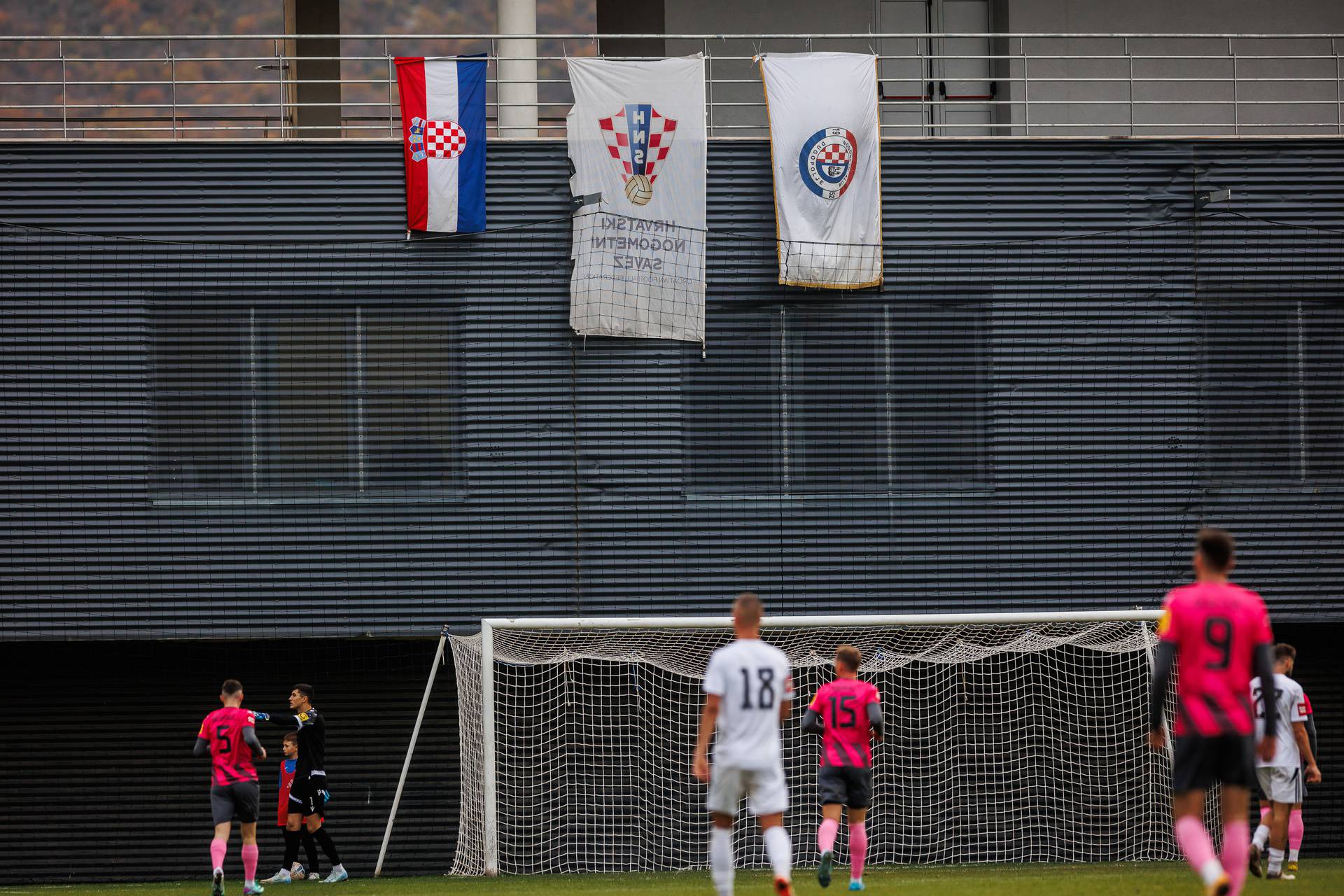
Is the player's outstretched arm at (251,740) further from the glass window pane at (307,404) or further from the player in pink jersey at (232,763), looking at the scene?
the glass window pane at (307,404)

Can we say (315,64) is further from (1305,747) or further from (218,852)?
(1305,747)

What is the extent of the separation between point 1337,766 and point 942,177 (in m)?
9.04

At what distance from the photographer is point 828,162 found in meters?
16.7

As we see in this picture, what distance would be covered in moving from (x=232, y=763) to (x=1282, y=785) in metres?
9.87

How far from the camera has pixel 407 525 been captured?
54.0 feet

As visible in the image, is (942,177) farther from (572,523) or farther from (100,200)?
(100,200)

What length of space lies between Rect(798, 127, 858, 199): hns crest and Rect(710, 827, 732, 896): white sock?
9.76 m

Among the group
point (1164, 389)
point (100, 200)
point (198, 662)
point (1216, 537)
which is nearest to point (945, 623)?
point (1164, 389)

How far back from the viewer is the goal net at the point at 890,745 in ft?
52.3

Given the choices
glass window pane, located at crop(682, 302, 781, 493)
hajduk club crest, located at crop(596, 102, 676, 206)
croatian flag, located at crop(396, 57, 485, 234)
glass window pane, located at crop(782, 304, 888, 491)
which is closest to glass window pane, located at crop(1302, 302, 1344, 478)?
glass window pane, located at crop(782, 304, 888, 491)

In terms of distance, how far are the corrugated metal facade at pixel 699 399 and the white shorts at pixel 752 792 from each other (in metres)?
7.39

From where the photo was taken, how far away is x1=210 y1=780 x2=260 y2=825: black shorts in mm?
12883

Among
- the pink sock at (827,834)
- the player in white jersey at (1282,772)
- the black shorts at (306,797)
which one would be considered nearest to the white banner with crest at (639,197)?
the black shorts at (306,797)

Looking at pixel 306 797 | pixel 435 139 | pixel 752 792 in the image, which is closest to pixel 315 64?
pixel 435 139
